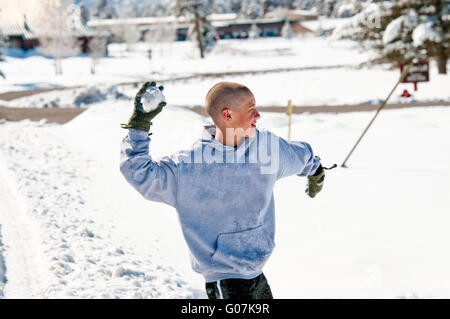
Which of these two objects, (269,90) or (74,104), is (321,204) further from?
(269,90)

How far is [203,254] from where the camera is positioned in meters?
2.19

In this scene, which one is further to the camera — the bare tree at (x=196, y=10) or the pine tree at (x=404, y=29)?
the bare tree at (x=196, y=10)

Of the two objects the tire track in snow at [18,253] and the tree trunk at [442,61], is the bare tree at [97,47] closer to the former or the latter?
the tree trunk at [442,61]

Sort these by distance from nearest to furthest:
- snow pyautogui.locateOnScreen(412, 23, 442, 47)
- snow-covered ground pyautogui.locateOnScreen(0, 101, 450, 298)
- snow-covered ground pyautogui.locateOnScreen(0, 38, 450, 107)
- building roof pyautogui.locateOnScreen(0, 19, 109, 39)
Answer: snow-covered ground pyautogui.locateOnScreen(0, 101, 450, 298), snow-covered ground pyautogui.locateOnScreen(0, 38, 450, 107), snow pyautogui.locateOnScreen(412, 23, 442, 47), building roof pyautogui.locateOnScreen(0, 19, 109, 39)

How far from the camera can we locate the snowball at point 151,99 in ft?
6.35

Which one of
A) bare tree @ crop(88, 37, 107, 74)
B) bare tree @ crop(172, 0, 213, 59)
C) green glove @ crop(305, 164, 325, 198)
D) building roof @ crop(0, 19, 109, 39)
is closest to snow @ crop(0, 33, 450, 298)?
green glove @ crop(305, 164, 325, 198)

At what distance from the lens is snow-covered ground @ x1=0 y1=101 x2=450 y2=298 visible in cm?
488

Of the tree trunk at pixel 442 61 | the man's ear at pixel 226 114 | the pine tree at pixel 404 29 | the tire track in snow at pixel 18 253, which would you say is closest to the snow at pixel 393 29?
the pine tree at pixel 404 29

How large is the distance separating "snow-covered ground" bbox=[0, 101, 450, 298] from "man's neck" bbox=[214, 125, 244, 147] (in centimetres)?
289

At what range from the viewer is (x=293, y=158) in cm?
234

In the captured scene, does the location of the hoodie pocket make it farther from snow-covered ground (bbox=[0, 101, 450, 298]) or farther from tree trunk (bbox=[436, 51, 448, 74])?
tree trunk (bbox=[436, 51, 448, 74])

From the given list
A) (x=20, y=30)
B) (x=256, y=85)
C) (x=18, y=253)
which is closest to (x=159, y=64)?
(x=20, y=30)

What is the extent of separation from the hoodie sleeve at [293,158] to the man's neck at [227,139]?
25cm
